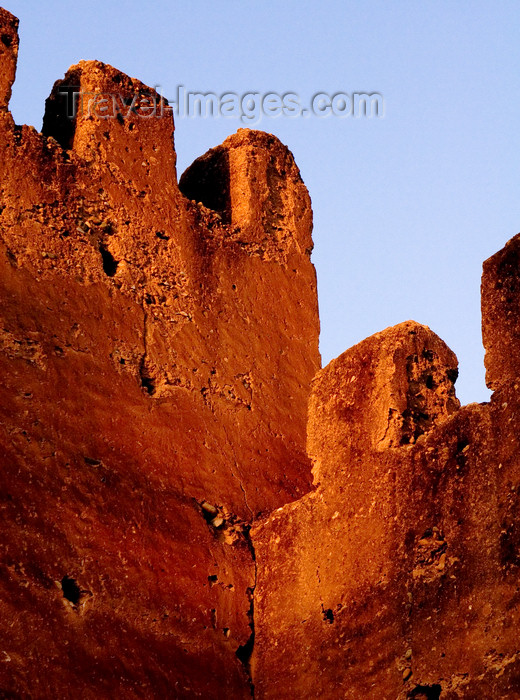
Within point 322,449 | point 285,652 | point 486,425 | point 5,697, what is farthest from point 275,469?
point 5,697

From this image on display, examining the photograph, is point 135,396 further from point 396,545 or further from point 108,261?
point 396,545

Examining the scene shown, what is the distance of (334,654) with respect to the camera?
9195 mm

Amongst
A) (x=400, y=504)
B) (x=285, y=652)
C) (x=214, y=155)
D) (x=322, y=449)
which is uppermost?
(x=214, y=155)

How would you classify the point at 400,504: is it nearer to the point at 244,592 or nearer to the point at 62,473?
the point at 244,592

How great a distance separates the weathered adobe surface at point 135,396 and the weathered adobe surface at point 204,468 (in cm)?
2

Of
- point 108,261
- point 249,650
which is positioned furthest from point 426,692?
point 108,261

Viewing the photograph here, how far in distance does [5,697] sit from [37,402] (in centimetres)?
206

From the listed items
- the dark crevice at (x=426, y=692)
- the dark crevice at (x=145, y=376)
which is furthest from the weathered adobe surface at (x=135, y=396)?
the dark crevice at (x=426, y=692)

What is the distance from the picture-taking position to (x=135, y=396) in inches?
395

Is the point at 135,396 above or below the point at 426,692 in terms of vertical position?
above

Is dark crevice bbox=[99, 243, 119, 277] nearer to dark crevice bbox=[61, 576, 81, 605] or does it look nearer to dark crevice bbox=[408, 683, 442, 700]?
dark crevice bbox=[61, 576, 81, 605]

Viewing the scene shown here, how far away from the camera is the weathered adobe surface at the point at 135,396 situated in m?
Answer: 8.93

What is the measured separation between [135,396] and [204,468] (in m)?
0.76

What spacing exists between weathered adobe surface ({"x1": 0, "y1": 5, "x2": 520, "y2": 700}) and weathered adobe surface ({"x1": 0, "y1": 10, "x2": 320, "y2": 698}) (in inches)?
0.6
